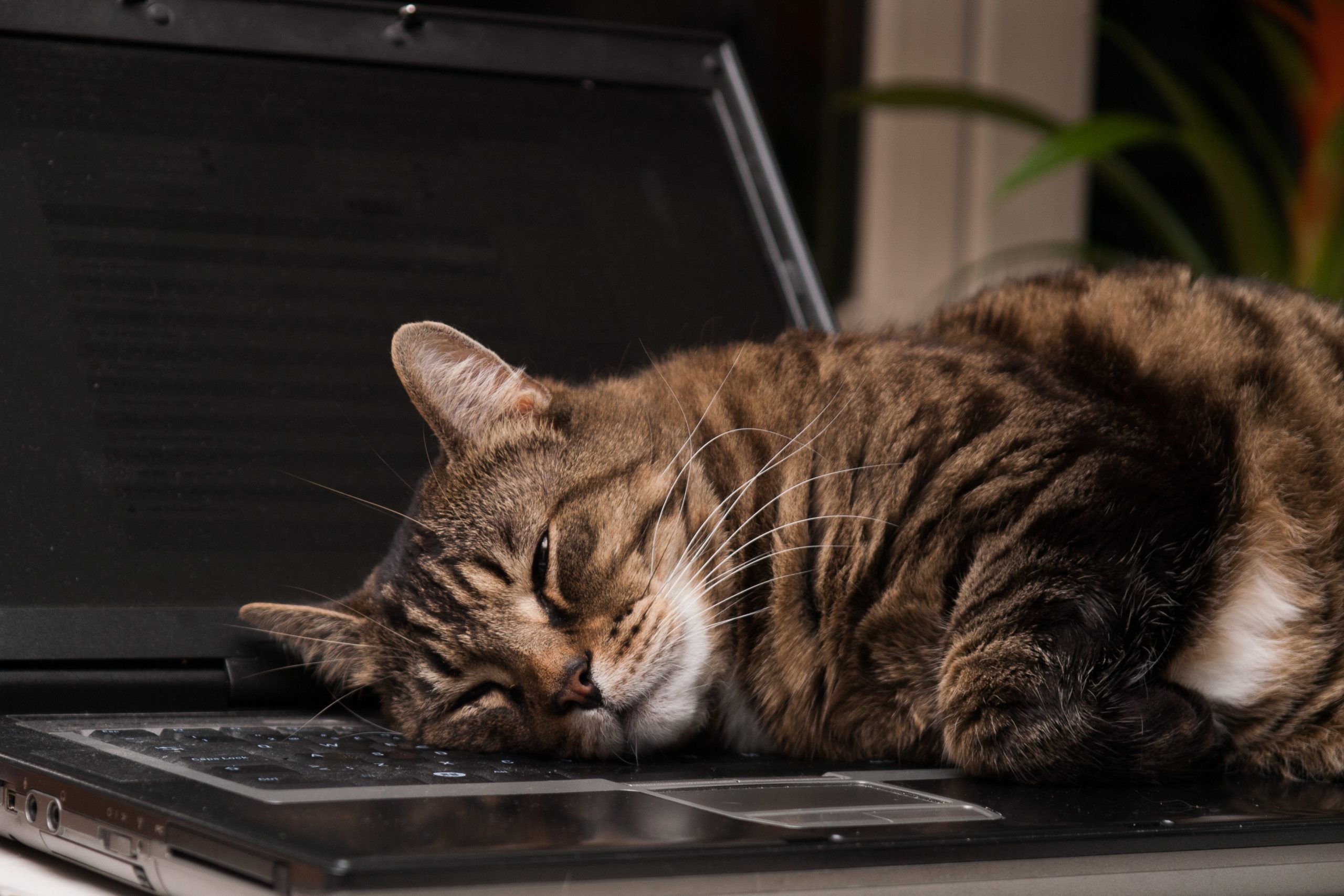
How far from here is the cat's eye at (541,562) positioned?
3.28 ft

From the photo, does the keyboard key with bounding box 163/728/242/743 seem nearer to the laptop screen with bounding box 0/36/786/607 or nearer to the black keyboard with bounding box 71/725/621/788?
the black keyboard with bounding box 71/725/621/788

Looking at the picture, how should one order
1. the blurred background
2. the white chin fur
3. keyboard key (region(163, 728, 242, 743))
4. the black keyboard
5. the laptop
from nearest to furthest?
the laptop, the black keyboard, keyboard key (region(163, 728, 242, 743)), the white chin fur, the blurred background

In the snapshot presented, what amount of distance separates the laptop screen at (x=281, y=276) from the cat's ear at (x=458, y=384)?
10cm

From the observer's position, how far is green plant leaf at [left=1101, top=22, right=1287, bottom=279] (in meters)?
1.99

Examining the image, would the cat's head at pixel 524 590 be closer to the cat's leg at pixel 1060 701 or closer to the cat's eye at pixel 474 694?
the cat's eye at pixel 474 694

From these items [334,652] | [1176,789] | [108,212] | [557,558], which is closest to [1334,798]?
[1176,789]

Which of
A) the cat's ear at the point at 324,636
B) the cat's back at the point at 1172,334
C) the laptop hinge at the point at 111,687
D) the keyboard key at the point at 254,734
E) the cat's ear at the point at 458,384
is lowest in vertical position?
the keyboard key at the point at 254,734

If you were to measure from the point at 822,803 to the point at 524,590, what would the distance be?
339mm

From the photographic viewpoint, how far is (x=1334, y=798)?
85cm

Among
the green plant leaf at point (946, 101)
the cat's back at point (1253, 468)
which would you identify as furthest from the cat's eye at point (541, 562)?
the green plant leaf at point (946, 101)

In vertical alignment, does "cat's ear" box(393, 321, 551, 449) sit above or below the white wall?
below

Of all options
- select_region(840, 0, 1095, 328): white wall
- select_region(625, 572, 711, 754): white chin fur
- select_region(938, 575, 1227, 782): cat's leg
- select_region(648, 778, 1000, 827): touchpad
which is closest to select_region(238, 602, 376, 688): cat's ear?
select_region(625, 572, 711, 754): white chin fur

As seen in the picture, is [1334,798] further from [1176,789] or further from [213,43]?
[213,43]

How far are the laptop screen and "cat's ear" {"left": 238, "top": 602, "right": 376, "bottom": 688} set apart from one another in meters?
0.05
